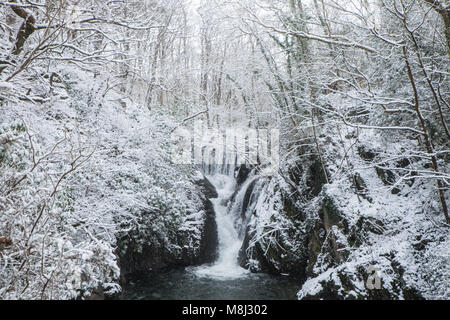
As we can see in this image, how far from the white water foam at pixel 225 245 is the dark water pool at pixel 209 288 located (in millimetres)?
482

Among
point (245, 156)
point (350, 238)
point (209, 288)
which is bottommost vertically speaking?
point (209, 288)

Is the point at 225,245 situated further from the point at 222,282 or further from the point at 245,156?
the point at 245,156

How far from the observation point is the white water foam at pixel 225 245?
9.02 metres

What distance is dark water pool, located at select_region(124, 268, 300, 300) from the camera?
705cm

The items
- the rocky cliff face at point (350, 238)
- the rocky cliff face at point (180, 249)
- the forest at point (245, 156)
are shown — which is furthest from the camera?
the rocky cliff face at point (180, 249)
